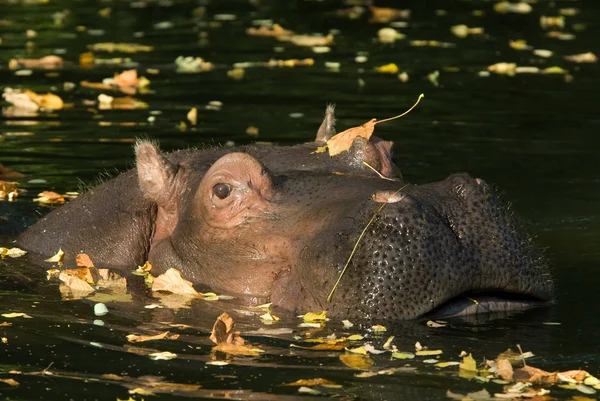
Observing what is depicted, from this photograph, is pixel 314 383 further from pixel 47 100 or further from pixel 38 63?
pixel 38 63

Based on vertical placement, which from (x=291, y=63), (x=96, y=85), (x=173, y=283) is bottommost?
(x=173, y=283)

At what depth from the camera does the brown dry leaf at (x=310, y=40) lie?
20661mm

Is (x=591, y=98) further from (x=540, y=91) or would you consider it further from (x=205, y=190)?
(x=205, y=190)

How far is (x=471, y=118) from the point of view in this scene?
15.3m

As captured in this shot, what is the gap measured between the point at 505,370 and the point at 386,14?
17442 mm

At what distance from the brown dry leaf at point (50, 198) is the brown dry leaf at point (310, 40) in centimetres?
962

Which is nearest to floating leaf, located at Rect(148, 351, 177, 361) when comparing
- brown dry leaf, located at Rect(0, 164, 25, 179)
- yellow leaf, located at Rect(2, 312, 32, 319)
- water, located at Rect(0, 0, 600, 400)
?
water, located at Rect(0, 0, 600, 400)

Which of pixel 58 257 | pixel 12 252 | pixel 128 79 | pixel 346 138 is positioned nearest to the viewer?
pixel 346 138

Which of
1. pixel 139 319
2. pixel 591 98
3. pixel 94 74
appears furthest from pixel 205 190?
pixel 94 74

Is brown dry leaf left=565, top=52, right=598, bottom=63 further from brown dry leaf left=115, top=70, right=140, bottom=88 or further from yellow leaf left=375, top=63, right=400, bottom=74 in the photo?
brown dry leaf left=115, top=70, right=140, bottom=88

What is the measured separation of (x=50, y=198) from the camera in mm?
11453

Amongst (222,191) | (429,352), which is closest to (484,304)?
Result: (429,352)

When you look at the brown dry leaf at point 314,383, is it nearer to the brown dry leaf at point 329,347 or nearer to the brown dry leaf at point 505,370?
the brown dry leaf at point 329,347

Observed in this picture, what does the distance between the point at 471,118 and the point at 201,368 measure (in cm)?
889
